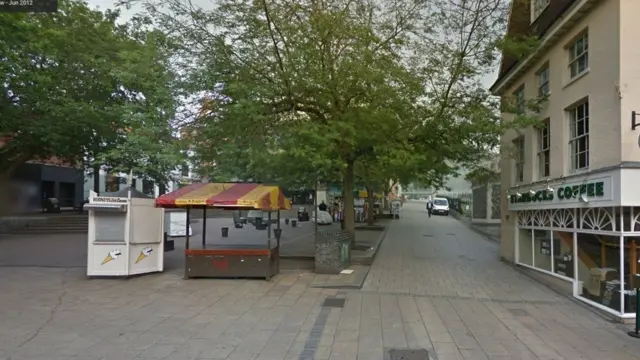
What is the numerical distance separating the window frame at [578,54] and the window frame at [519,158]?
160 inches

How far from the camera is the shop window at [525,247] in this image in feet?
47.6

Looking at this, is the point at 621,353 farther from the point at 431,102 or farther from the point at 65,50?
the point at 65,50

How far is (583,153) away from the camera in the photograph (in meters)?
10.7

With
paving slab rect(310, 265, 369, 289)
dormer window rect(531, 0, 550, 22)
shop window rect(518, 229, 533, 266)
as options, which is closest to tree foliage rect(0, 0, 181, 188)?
paving slab rect(310, 265, 369, 289)

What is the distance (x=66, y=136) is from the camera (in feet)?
71.2

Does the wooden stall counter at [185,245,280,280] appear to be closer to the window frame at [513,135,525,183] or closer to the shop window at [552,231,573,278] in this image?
the shop window at [552,231,573,278]

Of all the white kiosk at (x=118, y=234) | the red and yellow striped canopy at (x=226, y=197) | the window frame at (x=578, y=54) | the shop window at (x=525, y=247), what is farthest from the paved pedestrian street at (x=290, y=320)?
the window frame at (x=578, y=54)

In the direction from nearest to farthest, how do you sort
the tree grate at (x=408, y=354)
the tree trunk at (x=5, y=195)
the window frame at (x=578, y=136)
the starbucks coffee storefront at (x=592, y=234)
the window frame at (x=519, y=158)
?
1. the tree grate at (x=408, y=354)
2. the starbucks coffee storefront at (x=592, y=234)
3. the window frame at (x=578, y=136)
4. the window frame at (x=519, y=158)
5. the tree trunk at (x=5, y=195)

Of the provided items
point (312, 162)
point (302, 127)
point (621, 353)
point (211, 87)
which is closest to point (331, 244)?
point (312, 162)

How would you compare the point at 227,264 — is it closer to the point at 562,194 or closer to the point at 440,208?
the point at 562,194

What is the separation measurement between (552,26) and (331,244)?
7866 millimetres

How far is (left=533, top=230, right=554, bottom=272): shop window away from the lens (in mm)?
Answer: 12812

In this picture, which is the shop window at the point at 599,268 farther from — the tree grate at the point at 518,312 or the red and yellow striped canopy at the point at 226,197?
the red and yellow striped canopy at the point at 226,197

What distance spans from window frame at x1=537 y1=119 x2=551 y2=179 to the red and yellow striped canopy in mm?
7303
